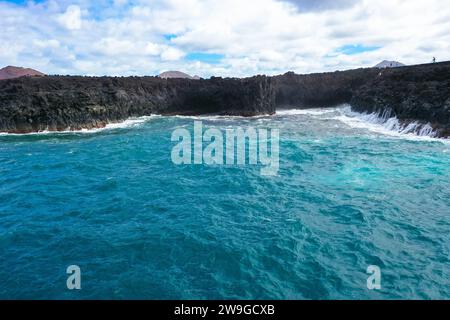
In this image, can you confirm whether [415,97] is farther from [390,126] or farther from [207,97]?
[207,97]

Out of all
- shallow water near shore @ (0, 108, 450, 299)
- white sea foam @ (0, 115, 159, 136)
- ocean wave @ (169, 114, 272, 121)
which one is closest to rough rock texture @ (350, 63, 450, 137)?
shallow water near shore @ (0, 108, 450, 299)

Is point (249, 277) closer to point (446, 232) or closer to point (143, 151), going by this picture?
point (446, 232)

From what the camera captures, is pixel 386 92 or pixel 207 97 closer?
pixel 386 92

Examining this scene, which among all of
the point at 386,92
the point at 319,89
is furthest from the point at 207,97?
the point at 386,92

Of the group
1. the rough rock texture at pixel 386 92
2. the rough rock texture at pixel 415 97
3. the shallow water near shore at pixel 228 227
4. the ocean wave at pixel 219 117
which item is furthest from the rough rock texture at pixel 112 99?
the rough rock texture at pixel 415 97

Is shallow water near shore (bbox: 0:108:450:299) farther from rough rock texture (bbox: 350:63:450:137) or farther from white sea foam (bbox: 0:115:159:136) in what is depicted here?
white sea foam (bbox: 0:115:159:136)
